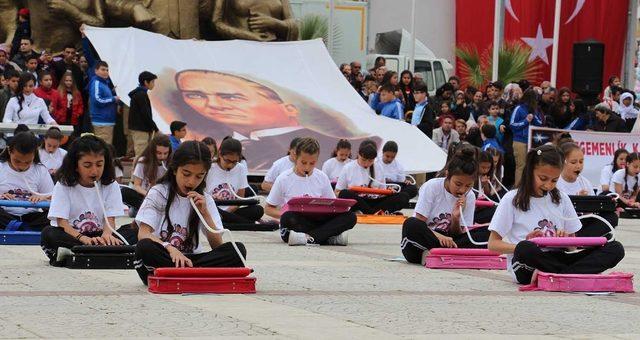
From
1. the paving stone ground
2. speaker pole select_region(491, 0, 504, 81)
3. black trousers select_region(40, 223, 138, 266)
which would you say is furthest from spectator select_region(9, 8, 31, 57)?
black trousers select_region(40, 223, 138, 266)

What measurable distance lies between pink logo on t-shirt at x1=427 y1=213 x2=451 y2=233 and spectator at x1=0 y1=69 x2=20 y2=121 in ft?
33.7

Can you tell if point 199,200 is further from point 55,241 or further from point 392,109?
point 392,109

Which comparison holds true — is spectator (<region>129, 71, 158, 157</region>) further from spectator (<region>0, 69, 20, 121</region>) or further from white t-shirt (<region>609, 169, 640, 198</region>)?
white t-shirt (<region>609, 169, 640, 198</region>)

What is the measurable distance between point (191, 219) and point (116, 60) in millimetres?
14199

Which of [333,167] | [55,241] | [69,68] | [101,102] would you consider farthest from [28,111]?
[55,241]

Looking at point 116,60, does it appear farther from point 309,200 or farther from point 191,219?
point 191,219

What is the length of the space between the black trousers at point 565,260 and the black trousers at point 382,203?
8.14m

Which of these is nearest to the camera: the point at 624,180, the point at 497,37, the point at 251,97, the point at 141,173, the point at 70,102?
the point at 141,173

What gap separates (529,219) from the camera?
1145 cm

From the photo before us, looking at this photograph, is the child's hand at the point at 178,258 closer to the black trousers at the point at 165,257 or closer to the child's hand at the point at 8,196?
the black trousers at the point at 165,257

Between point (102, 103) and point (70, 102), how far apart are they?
62 cm

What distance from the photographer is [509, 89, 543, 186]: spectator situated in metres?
25.4

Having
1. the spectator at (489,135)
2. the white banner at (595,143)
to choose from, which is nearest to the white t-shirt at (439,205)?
the spectator at (489,135)

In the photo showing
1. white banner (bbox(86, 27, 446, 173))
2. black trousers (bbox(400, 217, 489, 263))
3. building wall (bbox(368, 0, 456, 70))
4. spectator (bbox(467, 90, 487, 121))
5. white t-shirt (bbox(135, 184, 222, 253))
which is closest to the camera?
white t-shirt (bbox(135, 184, 222, 253))
